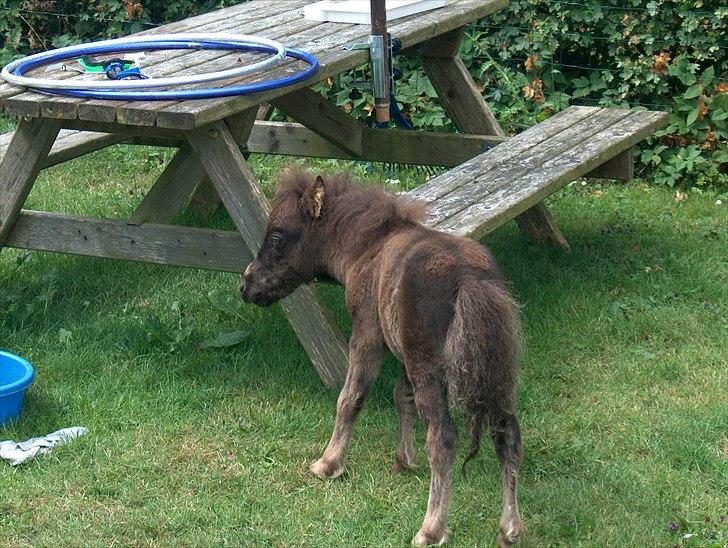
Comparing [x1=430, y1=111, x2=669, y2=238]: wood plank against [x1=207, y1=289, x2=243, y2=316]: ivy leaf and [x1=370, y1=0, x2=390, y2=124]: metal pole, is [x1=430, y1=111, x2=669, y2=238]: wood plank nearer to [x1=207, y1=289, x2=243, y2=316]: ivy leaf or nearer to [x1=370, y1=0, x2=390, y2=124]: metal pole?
[x1=370, y1=0, x2=390, y2=124]: metal pole

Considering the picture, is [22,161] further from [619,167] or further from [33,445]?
[619,167]

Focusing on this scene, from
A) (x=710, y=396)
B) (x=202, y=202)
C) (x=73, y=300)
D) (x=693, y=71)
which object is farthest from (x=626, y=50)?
(x=73, y=300)

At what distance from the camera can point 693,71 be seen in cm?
804

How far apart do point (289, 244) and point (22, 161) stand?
162 cm

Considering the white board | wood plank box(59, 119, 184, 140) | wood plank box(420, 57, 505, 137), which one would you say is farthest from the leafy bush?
wood plank box(59, 119, 184, 140)

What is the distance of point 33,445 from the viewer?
15.6 feet

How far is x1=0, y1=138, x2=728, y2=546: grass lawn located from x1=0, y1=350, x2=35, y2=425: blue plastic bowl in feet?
0.21

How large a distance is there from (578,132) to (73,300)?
9.68ft

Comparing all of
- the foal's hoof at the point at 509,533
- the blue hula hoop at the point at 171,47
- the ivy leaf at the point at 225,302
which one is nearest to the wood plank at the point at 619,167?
the blue hula hoop at the point at 171,47

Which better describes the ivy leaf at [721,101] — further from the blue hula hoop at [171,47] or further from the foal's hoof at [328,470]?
the foal's hoof at [328,470]

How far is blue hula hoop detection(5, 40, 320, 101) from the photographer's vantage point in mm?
4941

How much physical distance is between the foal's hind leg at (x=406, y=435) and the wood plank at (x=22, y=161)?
216 centimetres

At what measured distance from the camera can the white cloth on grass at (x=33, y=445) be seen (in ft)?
15.3

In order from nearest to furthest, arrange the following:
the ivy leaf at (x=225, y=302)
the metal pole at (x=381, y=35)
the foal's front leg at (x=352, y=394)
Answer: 1. the foal's front leg at (x=352, y=394)
2. the metal pole at (x=381, y=35)
3. the ivy leaf at (x=225, y=302)
